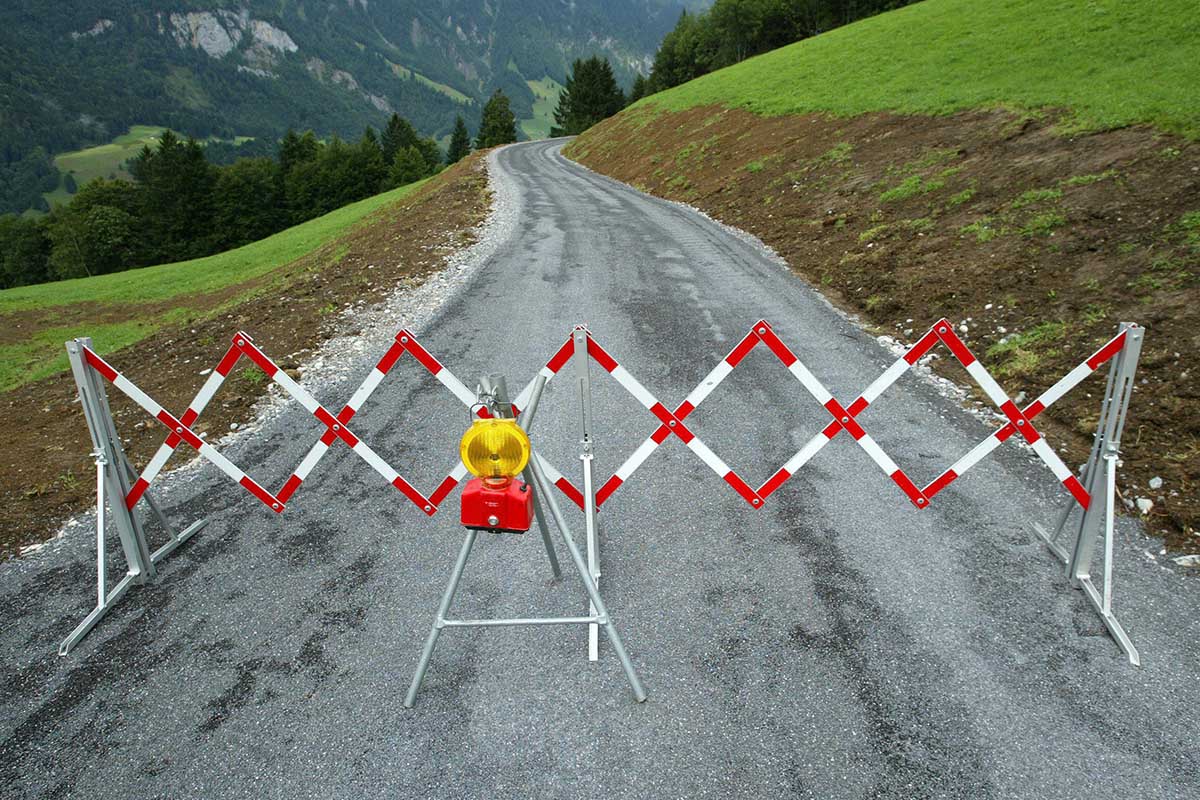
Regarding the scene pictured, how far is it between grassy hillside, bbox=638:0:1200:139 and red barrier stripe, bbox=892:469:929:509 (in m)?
9.73

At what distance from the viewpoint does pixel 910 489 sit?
4816 mm

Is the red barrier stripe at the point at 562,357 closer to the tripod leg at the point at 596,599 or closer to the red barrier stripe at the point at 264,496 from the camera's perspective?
the tripod leg at the point at 596,599

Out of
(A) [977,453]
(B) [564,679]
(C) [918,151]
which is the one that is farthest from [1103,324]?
(C) [918,151]

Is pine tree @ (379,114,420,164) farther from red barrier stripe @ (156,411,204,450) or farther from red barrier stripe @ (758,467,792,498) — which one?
red barrier stripe @ (758,467,792,498)

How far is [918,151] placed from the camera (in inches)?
603

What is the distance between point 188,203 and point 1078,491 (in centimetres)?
8048

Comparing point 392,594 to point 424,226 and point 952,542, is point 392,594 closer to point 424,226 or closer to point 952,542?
point 952,542

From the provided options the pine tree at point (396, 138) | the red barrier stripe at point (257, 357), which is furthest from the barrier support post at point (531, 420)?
the pine tree at point (396, 138)

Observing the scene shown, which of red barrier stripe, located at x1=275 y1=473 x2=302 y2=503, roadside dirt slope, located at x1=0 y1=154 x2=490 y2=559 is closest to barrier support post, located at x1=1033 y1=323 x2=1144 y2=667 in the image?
red barrier stripe, located at x1=275 y1=473 x2=302 y2=503

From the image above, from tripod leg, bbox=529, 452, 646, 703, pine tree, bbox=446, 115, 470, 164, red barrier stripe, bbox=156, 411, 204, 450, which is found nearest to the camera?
tripod leg, bbox=529, 452, 646, 703

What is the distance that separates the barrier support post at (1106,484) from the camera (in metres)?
4.19

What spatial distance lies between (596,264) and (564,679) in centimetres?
1077

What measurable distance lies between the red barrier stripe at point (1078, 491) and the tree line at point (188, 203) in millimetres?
77592

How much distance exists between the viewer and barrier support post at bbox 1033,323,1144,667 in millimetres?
4188
